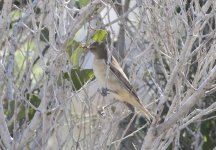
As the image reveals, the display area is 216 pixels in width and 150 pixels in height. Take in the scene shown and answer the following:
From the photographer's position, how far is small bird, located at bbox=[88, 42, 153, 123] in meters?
4.86

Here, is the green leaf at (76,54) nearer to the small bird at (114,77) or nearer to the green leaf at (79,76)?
the green leaf at (79,76)

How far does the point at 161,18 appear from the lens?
3.79 meters

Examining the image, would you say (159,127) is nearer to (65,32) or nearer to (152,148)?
(152,148)

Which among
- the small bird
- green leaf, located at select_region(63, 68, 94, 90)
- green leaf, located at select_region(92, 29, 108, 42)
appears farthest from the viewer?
the small bird

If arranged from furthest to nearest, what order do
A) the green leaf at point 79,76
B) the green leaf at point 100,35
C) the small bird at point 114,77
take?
the small bird at point 114,77 → the green leaf at point 79,76 → the green leaf at point 100,35

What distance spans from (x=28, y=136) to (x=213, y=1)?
147cm

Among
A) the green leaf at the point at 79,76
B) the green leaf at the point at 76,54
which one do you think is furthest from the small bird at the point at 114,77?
the green leaf at the point at 76,54

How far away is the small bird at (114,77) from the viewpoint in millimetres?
4855

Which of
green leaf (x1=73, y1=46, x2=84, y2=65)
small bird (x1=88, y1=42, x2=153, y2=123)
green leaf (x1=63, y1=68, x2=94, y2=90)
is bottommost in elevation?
small bird (x1=88, y1=42, x2=153, y2=123)

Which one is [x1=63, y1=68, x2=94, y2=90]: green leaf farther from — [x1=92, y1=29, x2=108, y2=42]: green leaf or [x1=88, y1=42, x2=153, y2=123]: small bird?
[x1=92, y1=29, x2=108, y2=42]: green leaf

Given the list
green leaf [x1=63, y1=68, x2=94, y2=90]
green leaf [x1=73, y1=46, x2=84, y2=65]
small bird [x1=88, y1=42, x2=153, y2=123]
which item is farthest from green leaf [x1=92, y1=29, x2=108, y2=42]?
small bird [x1=88, y1=42, x2=153, y2=123]

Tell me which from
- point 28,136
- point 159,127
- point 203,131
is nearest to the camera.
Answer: point 159,127

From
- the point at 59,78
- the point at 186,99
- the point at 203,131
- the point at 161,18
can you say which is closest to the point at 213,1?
the point at 161,18

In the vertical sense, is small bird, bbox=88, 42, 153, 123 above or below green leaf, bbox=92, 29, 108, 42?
below
